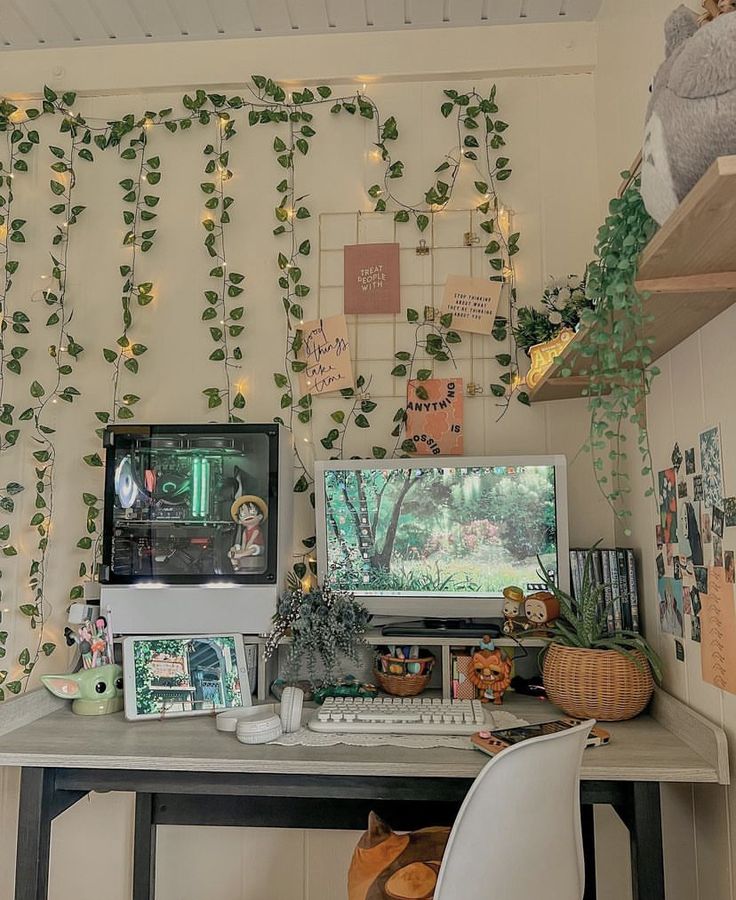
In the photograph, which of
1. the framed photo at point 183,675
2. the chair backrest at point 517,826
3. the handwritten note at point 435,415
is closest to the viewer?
the chair backrest at point 517,826

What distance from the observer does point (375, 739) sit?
5.34 feet

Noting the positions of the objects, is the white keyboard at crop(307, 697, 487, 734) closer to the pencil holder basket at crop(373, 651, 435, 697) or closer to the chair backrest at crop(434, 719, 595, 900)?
the pencil holder basket at crop(373, 651, 435, 697)

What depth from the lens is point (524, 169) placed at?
2.36 metres

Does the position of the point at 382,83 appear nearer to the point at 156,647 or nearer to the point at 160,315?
the point at 160,315

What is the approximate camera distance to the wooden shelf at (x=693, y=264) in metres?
0.96

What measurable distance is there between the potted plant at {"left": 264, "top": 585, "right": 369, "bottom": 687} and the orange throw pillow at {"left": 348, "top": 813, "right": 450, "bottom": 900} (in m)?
0.45

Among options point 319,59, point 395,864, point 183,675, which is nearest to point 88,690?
point 183,675

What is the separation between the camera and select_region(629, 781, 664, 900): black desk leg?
4.72ft

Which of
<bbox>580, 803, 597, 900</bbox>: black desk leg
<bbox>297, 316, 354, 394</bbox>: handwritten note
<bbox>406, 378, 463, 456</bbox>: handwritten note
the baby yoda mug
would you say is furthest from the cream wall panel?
<bbox>580, 803, 597, 900</bbox>: black desk leg

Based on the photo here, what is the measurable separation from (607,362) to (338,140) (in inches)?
56.6

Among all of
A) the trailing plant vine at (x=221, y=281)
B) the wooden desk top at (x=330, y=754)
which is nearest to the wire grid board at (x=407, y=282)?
the trailing plant vine at (x=221, y=281)

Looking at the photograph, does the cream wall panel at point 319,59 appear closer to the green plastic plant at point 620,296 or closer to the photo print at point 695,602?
the green plastic plant at point 620,296

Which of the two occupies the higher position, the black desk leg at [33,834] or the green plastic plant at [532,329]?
the green plastic plant at [532,329]

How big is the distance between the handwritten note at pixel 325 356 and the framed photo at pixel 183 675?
2.51ft
